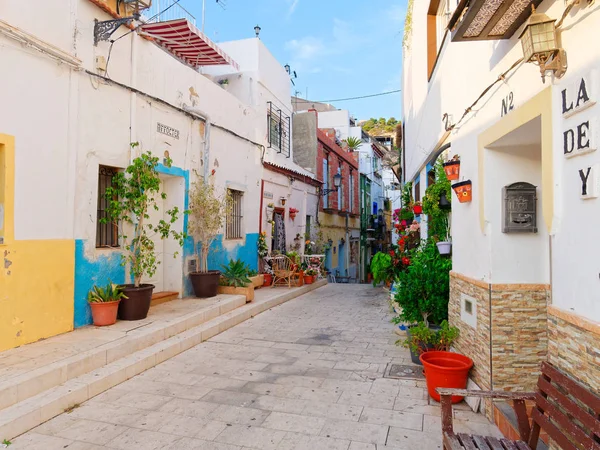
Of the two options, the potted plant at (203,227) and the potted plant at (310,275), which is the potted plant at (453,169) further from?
the potted plant at (310,275)

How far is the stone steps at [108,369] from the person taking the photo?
3.74 m

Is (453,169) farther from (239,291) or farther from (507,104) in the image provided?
(239,291)

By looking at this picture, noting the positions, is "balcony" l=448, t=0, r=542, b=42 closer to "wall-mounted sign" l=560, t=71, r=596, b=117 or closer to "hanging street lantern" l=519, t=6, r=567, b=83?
"hanging street lantern" l=519, t=6, r=567, b=83

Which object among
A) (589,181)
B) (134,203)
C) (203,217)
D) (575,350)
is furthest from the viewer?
(203,217)

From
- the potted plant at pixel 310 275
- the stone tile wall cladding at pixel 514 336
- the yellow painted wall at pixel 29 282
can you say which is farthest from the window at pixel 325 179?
the stone tile wall cladding at pixel 514 336

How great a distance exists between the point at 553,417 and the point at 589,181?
140 centimetres

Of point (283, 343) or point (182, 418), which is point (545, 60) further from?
point (283, 343)

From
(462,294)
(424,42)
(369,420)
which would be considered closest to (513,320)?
(462,294)

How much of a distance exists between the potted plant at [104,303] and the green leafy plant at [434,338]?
13.5ft

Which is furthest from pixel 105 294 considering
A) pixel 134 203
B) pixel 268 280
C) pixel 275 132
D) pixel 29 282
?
pixel 275 132

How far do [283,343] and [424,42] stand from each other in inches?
256

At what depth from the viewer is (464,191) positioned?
15.2 feet

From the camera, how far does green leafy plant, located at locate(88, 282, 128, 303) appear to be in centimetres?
614

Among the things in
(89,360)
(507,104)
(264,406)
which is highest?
(507,104)
